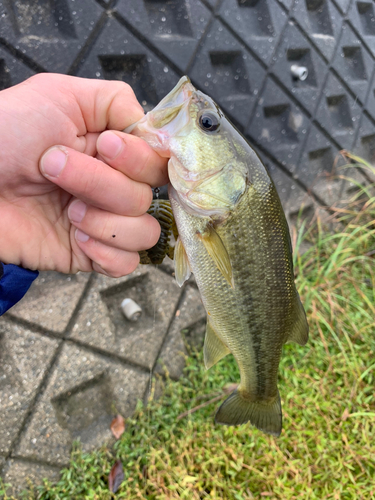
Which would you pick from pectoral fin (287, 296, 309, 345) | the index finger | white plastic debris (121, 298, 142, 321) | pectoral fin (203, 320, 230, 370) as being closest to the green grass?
white plastic debris (121, 298, 142, 321)

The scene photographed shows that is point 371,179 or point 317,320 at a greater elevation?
point 371,179

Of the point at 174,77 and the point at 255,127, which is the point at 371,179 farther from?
the point at 174,77

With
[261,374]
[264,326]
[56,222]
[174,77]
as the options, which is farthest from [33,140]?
[174,77]

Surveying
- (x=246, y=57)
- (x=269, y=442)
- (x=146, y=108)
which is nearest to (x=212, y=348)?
(x=269, y=442)

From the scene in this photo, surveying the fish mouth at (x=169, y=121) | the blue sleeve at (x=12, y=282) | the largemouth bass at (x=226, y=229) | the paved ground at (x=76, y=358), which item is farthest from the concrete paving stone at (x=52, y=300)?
the fish mouth at (x=169, y=121)

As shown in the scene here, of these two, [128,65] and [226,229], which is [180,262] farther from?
[128,65]

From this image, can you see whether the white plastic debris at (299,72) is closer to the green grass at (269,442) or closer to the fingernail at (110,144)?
the green grass at (269,442)
